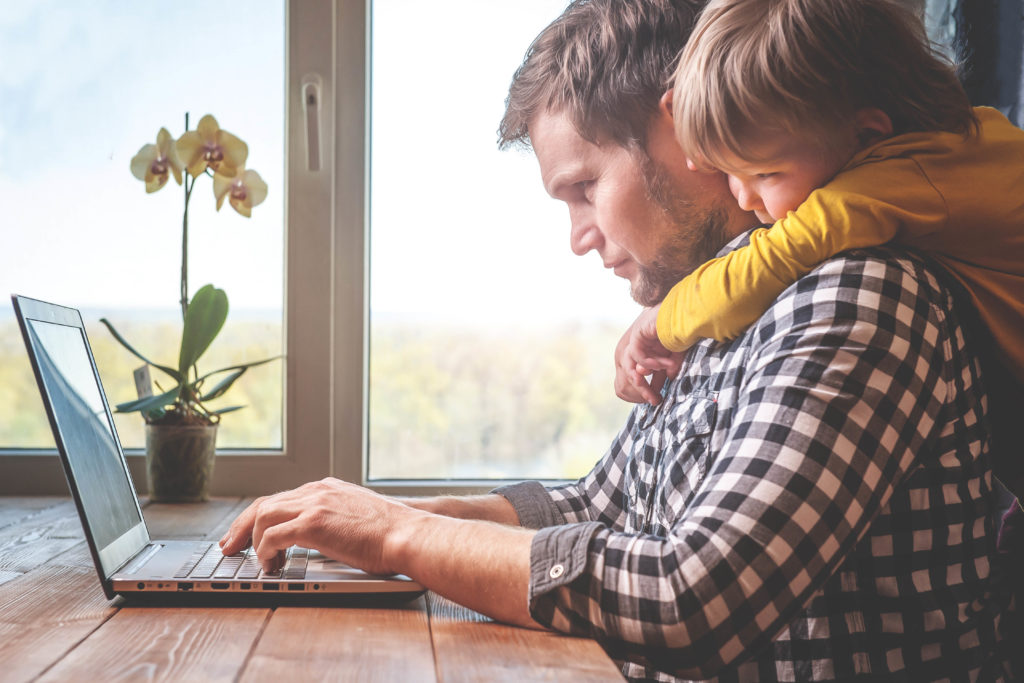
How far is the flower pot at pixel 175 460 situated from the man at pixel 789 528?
813mm

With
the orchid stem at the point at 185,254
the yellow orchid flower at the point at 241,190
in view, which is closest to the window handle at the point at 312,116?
the yellow orchid flower at the point at 241,190

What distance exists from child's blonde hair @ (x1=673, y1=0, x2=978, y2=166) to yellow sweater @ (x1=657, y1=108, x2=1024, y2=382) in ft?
0.15

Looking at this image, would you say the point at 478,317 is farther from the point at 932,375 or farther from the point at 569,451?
the point at 932,375

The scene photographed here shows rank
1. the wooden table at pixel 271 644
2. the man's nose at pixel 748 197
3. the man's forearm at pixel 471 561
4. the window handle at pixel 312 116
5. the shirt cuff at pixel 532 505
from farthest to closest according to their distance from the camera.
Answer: the window handle at pixel 312 116, the shirt cuff at pixel 532 505, the man's nose at pixel 748 197, the man's forearm at pixel 471 561, the wooden table at pixel 271 644

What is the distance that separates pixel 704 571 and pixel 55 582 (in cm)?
76

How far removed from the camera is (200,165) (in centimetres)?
178

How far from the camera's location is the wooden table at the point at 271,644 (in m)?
0.65

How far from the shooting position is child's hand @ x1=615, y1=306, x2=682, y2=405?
1.11 meters

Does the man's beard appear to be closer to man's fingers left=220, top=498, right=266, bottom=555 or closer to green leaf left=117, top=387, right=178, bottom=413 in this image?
man's fingers left=220, top=498, right=266, bottom=555

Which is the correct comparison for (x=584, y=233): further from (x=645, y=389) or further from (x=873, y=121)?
(x=873, y=121)

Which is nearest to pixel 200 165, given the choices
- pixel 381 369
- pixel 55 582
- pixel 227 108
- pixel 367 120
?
pixel 227 108

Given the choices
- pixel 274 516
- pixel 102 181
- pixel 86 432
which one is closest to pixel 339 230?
pixel 102 181

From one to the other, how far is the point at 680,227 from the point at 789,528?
619 mm

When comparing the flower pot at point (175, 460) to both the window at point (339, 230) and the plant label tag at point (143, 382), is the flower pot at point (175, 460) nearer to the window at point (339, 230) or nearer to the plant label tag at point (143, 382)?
the plant label tag at point (143, 382)
